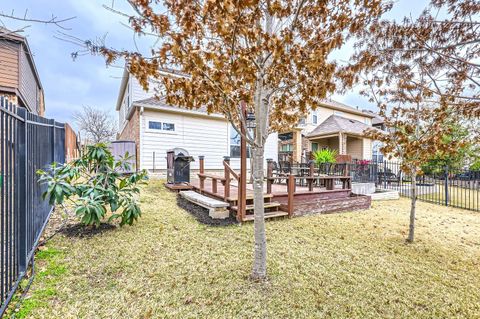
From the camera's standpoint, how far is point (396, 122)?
4.83 meters

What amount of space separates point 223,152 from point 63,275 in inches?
382

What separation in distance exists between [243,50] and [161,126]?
8712 millimetres

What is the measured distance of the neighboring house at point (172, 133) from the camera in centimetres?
1008

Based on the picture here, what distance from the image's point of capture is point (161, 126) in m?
10.5

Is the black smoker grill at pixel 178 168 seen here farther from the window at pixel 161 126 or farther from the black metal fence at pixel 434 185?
the black metal fence at pixel 434 185

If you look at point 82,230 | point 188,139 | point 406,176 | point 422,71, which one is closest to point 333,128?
point 406,176

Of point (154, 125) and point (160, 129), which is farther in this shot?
point (160, 129)

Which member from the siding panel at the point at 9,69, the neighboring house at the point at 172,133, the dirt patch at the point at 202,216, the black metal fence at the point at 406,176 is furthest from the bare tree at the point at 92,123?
the dirt patch at the point at 202,216

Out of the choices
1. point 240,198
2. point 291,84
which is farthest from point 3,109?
point 240,198

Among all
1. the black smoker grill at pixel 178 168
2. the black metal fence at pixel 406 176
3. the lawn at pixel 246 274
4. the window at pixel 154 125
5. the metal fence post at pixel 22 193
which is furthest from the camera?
the window at pixel 154 125

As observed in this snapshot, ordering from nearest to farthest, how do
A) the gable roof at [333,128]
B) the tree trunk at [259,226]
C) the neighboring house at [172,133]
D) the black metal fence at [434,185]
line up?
the tree trunk at [259,226]
the neighboring house at [172,133]
the black metal fence at [434,185]
the gable roof at [333,128]

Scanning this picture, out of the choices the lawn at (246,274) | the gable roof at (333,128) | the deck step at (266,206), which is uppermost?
the gable roof at (333,128)

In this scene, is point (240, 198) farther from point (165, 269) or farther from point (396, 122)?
point (396, 122)

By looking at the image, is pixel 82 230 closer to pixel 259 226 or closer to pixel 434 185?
pixel 259 226
